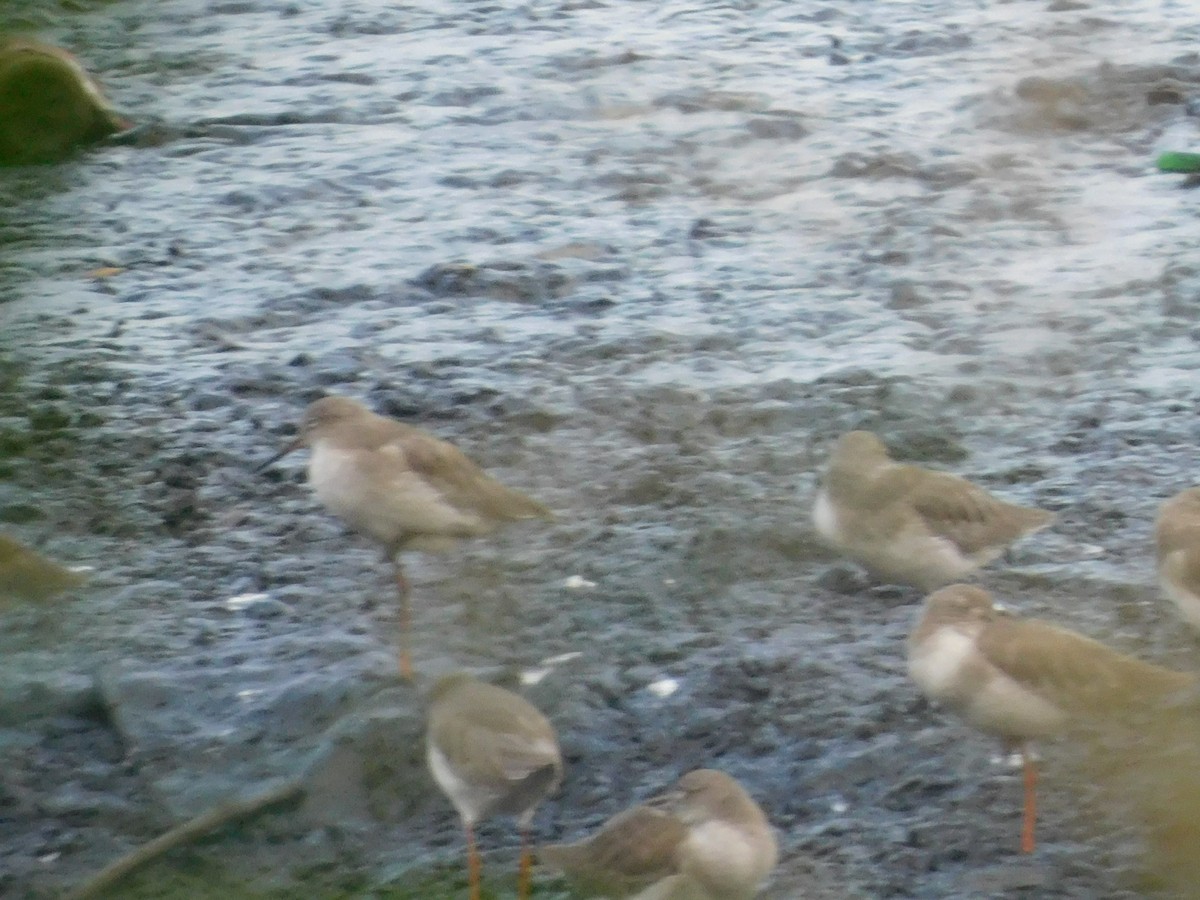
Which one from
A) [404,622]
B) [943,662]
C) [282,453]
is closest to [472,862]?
[943,662]

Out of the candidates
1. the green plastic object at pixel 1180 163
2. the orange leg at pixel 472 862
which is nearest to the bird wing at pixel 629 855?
the orange leg at pixel 472 862

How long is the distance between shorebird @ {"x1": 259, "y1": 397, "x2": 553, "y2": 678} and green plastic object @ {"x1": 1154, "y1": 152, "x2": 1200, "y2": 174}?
5.27m

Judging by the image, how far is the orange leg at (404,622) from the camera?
504cm

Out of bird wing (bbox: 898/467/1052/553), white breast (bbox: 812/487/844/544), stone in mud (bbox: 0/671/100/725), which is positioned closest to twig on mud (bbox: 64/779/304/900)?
stone in mud (bbox: 0/671/100/725)

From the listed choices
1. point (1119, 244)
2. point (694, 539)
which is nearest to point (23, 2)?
point (694, 539)

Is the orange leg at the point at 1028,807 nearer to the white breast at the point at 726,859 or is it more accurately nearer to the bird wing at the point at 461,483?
the white breast at the point at 726,859

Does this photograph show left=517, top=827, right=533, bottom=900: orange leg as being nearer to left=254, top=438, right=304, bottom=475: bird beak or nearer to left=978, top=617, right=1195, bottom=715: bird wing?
left=978, top=617, right=1195, bottom=715: bird wing

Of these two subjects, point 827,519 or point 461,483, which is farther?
point 827,519

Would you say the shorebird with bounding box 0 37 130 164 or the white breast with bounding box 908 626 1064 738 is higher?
the shorebird with bounding box 0 37 130 164

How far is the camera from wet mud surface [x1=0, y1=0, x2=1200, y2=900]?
445 centimetres

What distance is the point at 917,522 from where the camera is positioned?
5277 millimetres

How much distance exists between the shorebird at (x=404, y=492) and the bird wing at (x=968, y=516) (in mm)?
1062

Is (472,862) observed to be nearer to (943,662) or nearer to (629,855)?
(629,855)

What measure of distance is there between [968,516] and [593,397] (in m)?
2.03
